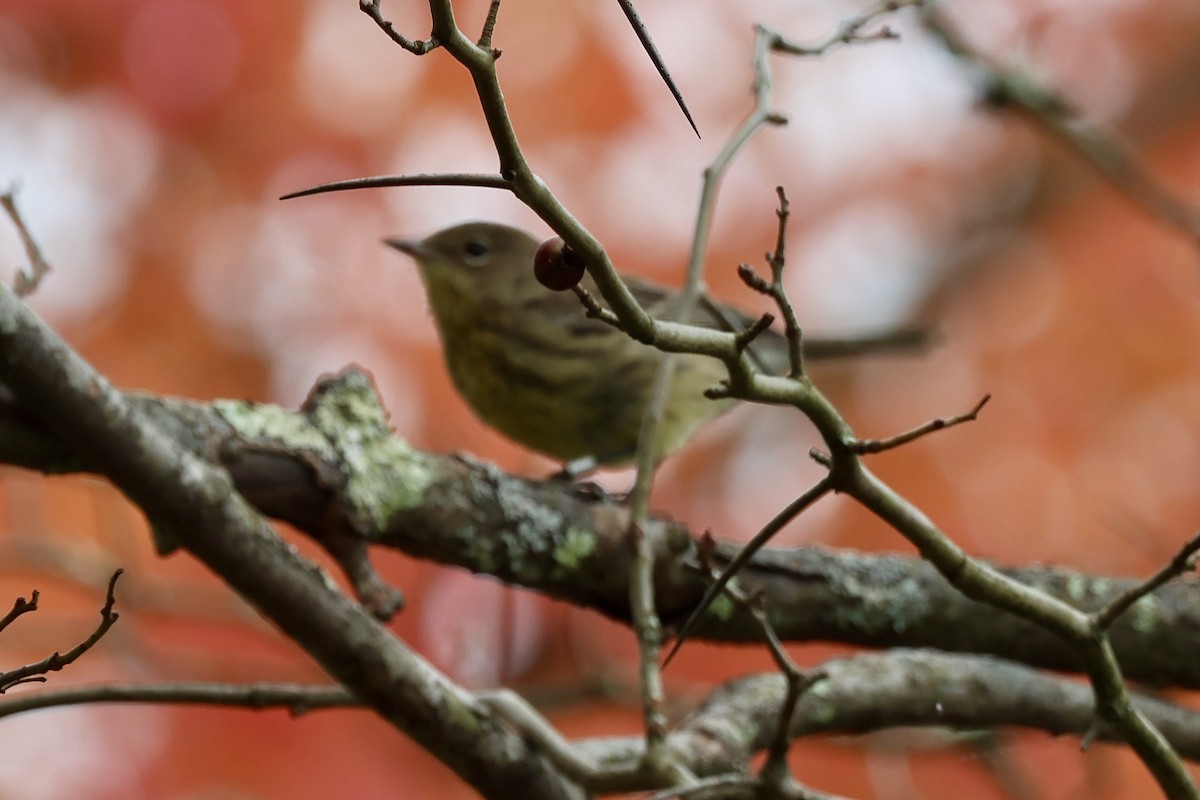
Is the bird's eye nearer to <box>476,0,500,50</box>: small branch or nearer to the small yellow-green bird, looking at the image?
the small yellow-green bird

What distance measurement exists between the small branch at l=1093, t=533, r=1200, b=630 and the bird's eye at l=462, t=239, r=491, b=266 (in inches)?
131

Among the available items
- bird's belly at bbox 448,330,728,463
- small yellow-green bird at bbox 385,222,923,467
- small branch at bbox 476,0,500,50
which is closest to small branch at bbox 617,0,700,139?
small branch at bbox 476,0,500,50

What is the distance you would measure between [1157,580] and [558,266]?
1.09 metres

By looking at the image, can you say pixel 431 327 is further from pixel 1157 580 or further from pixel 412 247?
pixel 1157 580

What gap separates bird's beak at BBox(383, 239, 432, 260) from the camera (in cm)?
483

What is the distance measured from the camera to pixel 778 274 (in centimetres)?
171

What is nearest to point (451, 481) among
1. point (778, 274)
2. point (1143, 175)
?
point (778, 274)

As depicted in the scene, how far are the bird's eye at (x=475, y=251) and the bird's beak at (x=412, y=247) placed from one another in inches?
5.7

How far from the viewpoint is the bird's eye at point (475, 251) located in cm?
491


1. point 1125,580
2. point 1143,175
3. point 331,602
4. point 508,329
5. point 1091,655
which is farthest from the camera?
point 508,329

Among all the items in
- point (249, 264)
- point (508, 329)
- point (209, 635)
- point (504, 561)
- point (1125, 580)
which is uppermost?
point (249, 264)

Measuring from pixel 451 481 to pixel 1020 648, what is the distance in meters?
1.67

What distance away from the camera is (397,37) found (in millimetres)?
1379

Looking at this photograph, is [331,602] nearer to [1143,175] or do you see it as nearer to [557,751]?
[557,751]
